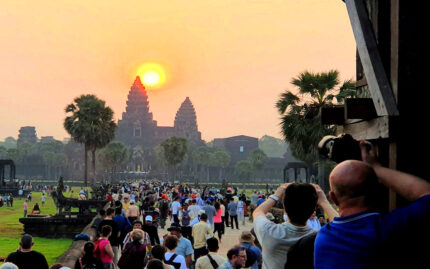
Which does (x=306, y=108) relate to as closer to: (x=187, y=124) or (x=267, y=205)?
(x=267, y=205)

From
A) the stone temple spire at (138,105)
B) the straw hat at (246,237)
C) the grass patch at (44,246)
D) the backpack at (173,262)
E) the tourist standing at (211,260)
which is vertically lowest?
the grass patch at (44,246)

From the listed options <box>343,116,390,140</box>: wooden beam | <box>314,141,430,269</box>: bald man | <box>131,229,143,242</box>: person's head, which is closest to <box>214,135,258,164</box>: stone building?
<box>131,229,143,242</box>: person's head

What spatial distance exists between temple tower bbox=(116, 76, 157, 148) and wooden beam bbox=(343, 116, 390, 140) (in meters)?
155

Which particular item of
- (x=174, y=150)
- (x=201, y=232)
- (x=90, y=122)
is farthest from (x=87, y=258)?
(x=174, y=150)

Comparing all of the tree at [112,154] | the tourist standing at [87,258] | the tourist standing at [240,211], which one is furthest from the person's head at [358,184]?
the tree at [112,154]

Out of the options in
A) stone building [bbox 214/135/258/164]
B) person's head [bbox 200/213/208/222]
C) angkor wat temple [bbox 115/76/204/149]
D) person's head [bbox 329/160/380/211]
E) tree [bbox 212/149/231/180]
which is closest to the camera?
person's head [bbox 329/160/380/211]

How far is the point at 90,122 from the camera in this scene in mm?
63906

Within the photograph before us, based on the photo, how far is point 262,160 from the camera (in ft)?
425

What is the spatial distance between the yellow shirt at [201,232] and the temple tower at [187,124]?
152m

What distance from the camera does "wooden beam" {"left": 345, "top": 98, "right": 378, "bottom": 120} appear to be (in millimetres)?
3865

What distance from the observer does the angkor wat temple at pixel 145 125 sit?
16312 cm

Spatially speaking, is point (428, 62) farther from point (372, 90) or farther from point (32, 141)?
point (32, 141)

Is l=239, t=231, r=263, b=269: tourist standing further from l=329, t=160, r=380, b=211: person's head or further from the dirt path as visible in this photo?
the dirt path

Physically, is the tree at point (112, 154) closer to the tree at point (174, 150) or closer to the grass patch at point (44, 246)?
the tree at point (174, 150)
